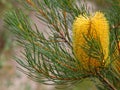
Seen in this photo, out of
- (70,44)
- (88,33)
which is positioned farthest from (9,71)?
(88,33)

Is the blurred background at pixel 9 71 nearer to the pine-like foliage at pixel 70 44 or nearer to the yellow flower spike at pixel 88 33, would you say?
the pine-like foliage at pixel 70 44

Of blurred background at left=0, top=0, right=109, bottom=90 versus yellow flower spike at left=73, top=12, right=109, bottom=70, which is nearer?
yellow flower spike at left=73, top=12, right=109, bottom=70

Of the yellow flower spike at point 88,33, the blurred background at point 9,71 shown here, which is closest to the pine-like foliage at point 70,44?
the yellow flower spike at point 88,33

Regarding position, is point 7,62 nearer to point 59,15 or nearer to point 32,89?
point 32,89

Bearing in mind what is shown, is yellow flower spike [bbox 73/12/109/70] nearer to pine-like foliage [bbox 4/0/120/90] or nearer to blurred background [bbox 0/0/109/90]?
pine-like foliage [bbox 4/0/120/90]

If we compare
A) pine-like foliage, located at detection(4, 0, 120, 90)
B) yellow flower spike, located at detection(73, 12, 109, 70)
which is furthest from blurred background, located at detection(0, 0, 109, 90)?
yellow flower spike, located at detection(73, 12, 109, 70)

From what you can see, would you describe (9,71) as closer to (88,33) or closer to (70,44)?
(70,44)

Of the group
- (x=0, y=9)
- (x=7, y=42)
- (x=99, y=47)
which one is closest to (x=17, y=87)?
(x=7, y=42)
